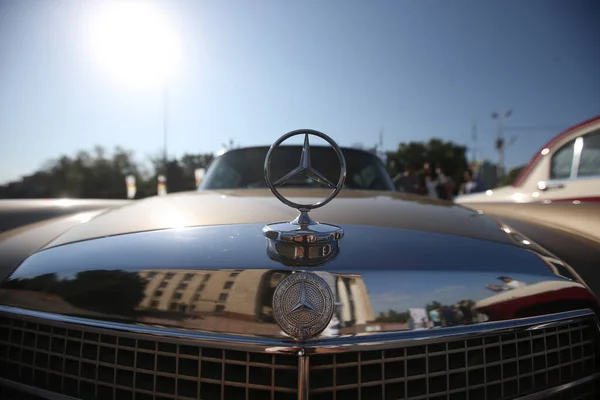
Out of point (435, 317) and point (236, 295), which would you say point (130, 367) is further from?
point (435, 317)

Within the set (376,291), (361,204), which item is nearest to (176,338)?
(376,291)

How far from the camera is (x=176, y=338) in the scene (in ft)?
3.76

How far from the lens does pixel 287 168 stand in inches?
105

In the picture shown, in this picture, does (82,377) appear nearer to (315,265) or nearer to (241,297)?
(241,297)

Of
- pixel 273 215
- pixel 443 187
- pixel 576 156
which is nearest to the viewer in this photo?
pixel 273 215

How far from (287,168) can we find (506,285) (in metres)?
1.61

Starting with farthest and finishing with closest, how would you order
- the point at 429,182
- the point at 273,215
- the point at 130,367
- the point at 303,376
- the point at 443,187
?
the point at 429,182
the point at 443,187
the point at 273,215
the point at 130,367
the point at 303,376

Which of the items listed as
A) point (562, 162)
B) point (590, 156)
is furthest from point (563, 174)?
point (590, 156)

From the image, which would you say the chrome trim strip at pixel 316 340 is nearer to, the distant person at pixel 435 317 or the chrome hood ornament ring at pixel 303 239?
the distant person at pixel 435 317

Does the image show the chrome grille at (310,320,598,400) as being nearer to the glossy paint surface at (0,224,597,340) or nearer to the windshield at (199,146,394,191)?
the glossy paint surface at (0,224,597,340)

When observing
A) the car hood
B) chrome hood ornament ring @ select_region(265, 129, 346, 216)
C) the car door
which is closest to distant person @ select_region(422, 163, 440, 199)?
the car door

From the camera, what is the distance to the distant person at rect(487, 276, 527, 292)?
4.10 feet

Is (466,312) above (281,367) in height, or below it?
above

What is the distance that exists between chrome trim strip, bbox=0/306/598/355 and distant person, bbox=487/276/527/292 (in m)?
0.09
